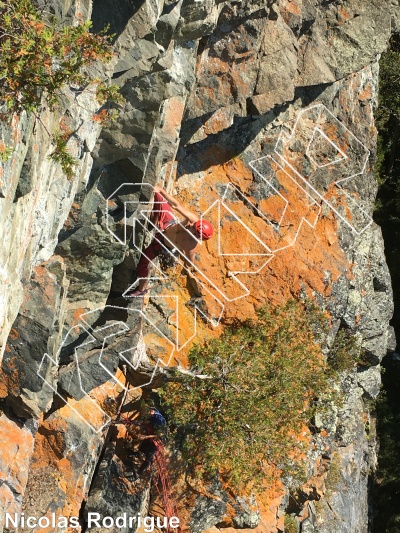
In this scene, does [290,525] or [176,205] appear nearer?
[176,205]

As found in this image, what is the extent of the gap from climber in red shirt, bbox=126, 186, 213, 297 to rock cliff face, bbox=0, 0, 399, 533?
0.96 feet

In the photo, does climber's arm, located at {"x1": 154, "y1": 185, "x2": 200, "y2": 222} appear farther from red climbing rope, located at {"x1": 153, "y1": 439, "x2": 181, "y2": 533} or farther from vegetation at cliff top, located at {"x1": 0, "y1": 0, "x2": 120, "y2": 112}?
vegetation at cliff top, located at {"x1": 0, "y1": 0, "x2": 120, "y2": 112}

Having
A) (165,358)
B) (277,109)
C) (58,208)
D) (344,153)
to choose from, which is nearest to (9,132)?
(58,208)

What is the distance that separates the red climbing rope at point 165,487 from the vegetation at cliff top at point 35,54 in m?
6.96

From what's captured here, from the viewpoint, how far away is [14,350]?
9422 millimetres

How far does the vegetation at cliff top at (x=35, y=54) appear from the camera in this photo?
6.20m

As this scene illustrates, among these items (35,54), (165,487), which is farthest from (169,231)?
(35,54)

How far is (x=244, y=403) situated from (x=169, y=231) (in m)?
2.86

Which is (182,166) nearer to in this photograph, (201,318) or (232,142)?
(232,142)

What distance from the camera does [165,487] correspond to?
12273mm

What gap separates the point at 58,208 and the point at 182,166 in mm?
4612
